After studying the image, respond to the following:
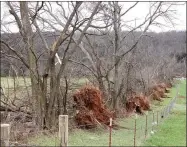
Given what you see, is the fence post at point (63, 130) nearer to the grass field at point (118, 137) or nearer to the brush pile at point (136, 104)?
the grass field at point (118, 137)

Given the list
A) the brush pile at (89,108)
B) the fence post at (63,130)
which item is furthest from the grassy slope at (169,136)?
the fence post at (63,130)

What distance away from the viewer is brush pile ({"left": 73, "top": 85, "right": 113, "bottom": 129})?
1494 centimetres

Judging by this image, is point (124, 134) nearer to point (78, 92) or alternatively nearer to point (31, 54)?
point (78, 92)

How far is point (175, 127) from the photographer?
1864 cm

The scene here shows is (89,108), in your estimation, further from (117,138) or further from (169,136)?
(169,136)

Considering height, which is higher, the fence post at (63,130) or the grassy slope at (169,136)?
the fence post at (63,130)

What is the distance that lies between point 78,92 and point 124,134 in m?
2.50

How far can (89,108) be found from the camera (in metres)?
15.4

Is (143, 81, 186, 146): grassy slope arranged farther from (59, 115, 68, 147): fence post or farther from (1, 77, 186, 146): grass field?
(59, 115, 68, 147): fence post

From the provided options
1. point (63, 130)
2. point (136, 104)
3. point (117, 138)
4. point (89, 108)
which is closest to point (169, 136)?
point (117, 138)

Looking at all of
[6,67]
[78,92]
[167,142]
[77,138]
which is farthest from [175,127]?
[6,67]

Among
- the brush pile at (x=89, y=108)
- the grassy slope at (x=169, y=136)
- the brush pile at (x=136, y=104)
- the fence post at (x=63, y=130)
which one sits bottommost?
the grassy slope at (x=169, y=136)

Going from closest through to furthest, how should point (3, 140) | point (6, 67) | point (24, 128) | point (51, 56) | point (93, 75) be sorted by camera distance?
point (3, 140), point (24, 128), point (51, 56), point (6, 67), point (93, 75)

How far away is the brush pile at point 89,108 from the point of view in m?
14.9
